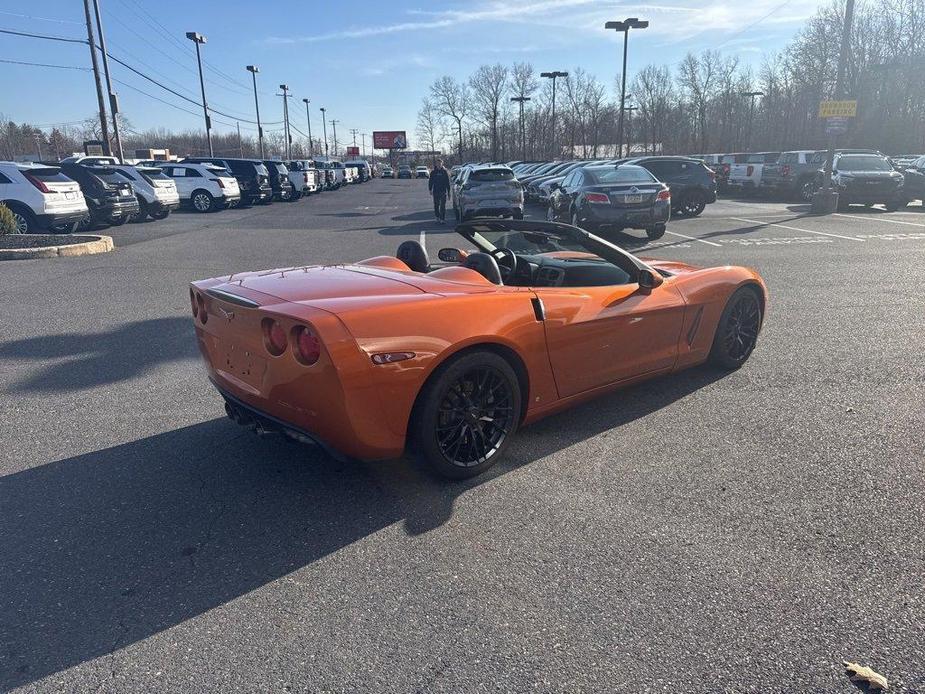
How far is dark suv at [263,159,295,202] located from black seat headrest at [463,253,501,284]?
28148 mm

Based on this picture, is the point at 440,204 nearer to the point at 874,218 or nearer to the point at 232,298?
the point at 874,218

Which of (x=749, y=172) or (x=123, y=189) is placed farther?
(x=749, y=172)

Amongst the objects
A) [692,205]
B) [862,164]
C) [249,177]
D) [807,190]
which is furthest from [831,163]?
[249,177]

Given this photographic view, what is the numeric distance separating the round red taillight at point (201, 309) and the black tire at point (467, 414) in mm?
1319

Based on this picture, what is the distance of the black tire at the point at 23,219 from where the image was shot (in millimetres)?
13625

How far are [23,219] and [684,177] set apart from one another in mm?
16427

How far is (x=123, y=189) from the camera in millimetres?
16844

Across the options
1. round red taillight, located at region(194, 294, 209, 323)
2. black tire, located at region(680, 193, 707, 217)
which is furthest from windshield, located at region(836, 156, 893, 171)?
round red taillight, located at region(194, 294, 209, 323)

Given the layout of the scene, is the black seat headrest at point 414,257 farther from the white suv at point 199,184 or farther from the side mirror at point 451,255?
the white suv at point 199,184

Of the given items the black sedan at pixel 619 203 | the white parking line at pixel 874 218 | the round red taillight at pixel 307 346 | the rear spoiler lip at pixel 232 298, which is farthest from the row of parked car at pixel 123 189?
the white parking line at pixel 874 218

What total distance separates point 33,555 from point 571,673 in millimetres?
2300

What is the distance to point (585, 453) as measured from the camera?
384cm

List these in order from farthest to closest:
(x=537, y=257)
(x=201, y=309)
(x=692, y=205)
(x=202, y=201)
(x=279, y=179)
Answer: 1. (x=279, y=179)
2. (x=202, y=201)
3. (x=692, y=205)
4. (x=537, y=257)
5. (x=201, y=309)

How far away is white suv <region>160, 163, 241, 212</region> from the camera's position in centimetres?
2442
